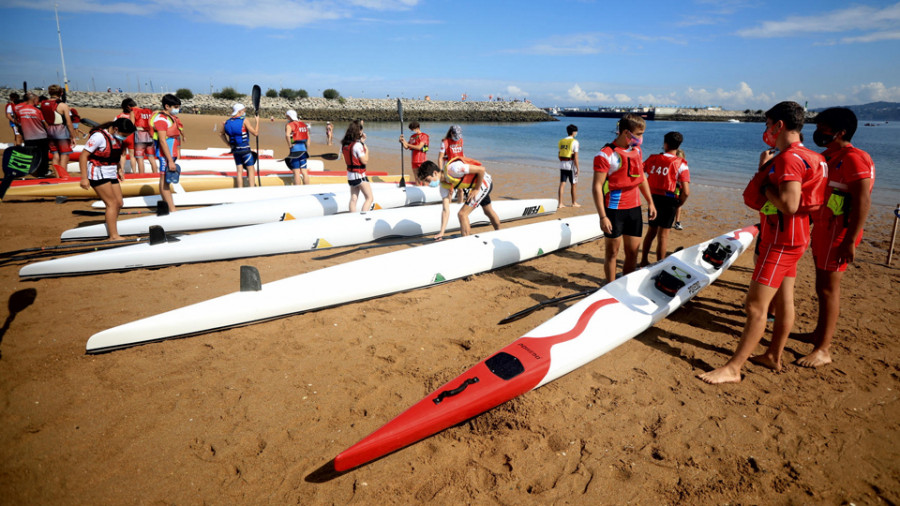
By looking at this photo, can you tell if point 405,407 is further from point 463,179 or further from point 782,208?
point 463,179

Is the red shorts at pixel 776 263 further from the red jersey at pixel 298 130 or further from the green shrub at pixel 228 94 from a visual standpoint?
the green shrub at pixel 228 94

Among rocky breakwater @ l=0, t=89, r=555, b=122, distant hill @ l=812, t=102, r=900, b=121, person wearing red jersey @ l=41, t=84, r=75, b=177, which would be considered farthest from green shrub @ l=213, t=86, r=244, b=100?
distant hill @ l=812, t=102, r=900, b=121

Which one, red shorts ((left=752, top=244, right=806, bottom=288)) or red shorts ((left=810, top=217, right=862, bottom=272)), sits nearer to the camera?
red shorts ((left=752, top=244, right=806, bottom=288))

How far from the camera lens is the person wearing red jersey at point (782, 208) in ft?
8.44

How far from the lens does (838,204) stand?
305 centimetres

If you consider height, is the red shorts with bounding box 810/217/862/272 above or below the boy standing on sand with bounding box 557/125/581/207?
below

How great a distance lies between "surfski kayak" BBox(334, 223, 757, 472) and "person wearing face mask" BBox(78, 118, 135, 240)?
16.6 ft

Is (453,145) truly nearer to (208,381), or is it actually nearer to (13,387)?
(208,381)

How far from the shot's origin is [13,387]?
116 inches

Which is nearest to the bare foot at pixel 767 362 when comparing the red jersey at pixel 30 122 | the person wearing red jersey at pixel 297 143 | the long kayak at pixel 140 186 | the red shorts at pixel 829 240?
the red shorts at pixel 829 240

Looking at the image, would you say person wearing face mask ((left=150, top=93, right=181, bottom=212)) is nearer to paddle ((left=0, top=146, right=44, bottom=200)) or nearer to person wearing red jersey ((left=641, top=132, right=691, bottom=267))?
paddle ((left=0, top=146, right=44, bottom=200))

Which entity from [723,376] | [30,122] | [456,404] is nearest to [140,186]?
[30,122]

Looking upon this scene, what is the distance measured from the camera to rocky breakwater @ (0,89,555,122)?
5259cm

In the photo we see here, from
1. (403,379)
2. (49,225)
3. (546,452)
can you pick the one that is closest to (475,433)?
(546,452)
